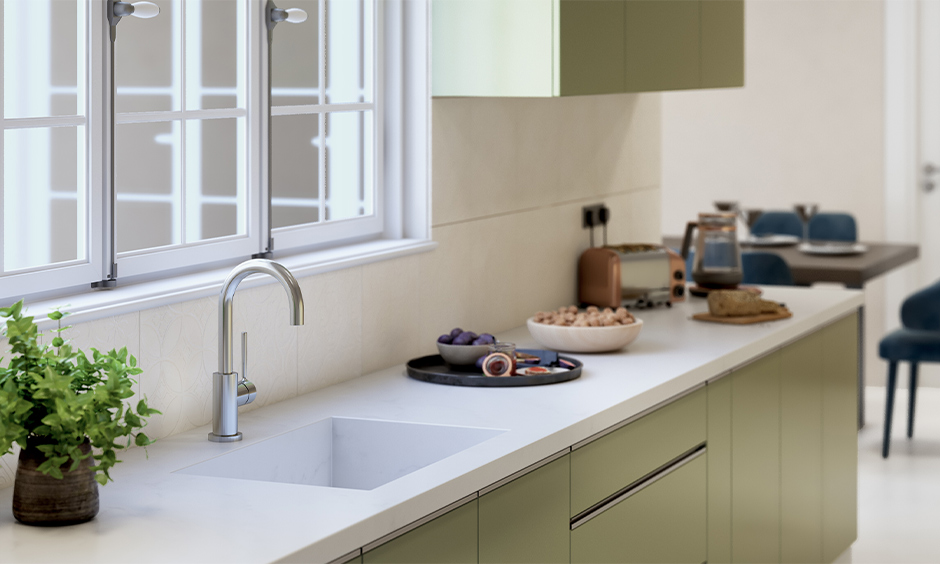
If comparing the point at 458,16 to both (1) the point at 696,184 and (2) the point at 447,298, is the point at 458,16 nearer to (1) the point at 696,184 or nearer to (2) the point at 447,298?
(2) the point at 447,298

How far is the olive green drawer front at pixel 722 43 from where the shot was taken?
11.9ft

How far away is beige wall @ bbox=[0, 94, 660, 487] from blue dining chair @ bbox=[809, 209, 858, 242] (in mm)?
2510

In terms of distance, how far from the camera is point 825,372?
369 cm

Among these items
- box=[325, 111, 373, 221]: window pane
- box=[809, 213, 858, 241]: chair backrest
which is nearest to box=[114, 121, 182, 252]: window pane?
box=[325, 111, 373, 221]: window pane

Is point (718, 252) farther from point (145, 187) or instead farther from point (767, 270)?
point (145, 187)

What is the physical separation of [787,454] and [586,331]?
917 millimetres

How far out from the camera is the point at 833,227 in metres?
6.52

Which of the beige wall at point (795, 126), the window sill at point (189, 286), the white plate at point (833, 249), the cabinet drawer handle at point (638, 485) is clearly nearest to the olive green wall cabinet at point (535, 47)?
the window sill at point (189, 286)

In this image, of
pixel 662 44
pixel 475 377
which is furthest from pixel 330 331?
pixel 662 44

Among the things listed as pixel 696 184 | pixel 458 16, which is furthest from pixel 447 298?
pixel 696 184

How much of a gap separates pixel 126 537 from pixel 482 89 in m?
1.66

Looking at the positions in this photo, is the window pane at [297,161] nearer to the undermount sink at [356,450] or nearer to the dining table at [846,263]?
the undermount sink at [356,450]

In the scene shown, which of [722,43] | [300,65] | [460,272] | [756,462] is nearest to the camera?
[300,65]

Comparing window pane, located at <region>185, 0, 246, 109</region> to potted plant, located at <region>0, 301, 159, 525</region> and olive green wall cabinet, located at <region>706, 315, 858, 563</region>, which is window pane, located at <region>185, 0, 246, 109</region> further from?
potted plant, located at <region>0, 301, 159, 525</region>
